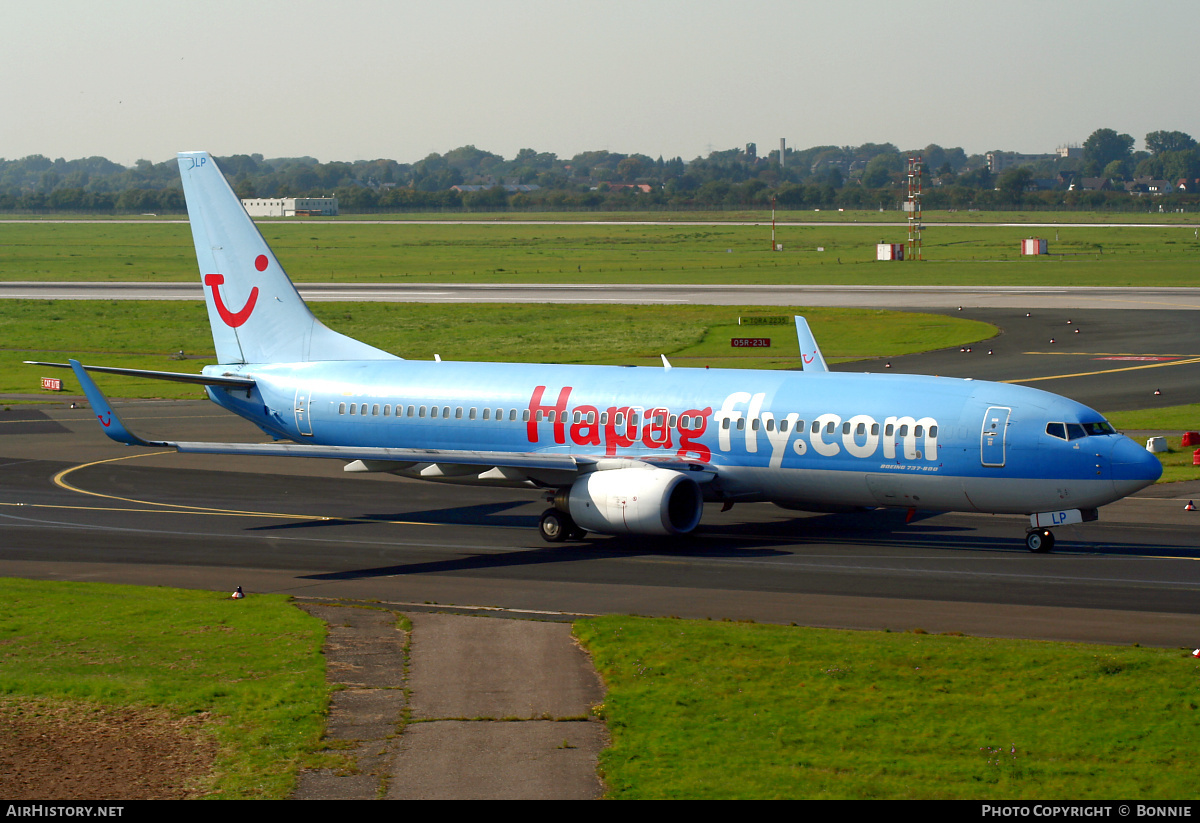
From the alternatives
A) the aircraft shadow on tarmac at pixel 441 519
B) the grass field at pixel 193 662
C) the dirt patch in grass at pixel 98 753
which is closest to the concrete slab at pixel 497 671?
the grass field at pixel 193 662

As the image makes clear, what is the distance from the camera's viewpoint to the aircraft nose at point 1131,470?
1382 inches

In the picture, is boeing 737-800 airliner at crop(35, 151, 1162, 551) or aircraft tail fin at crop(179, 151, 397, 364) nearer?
boeing 737-800 airliner at crop(35, 151, 1162, 551)

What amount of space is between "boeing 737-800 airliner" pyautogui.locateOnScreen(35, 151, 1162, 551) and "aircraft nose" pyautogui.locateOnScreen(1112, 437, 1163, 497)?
6 centimetres

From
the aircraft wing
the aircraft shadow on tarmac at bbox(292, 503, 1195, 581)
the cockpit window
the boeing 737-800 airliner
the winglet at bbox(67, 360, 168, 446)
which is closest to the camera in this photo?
the winglet at bbox(67, 360, 168, 446)

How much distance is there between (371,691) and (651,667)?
218 inches

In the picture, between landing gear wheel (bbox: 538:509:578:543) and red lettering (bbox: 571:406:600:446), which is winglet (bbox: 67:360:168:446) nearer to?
landing gear wheel (bbox: 538:509:578:543)

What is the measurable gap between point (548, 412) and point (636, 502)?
5613mm

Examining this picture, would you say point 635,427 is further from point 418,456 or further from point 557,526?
point 418,456

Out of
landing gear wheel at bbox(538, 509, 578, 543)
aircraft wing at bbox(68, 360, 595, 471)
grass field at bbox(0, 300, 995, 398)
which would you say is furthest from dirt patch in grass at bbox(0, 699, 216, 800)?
grass field at bbox(0, 300, 995, 398)

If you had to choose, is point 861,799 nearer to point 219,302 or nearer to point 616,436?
point 616,436

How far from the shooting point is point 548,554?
39094 millimetres

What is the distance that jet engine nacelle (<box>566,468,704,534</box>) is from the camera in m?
38.1

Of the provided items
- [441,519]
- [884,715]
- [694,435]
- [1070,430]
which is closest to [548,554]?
[694,435]

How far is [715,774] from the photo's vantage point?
1925 cm
